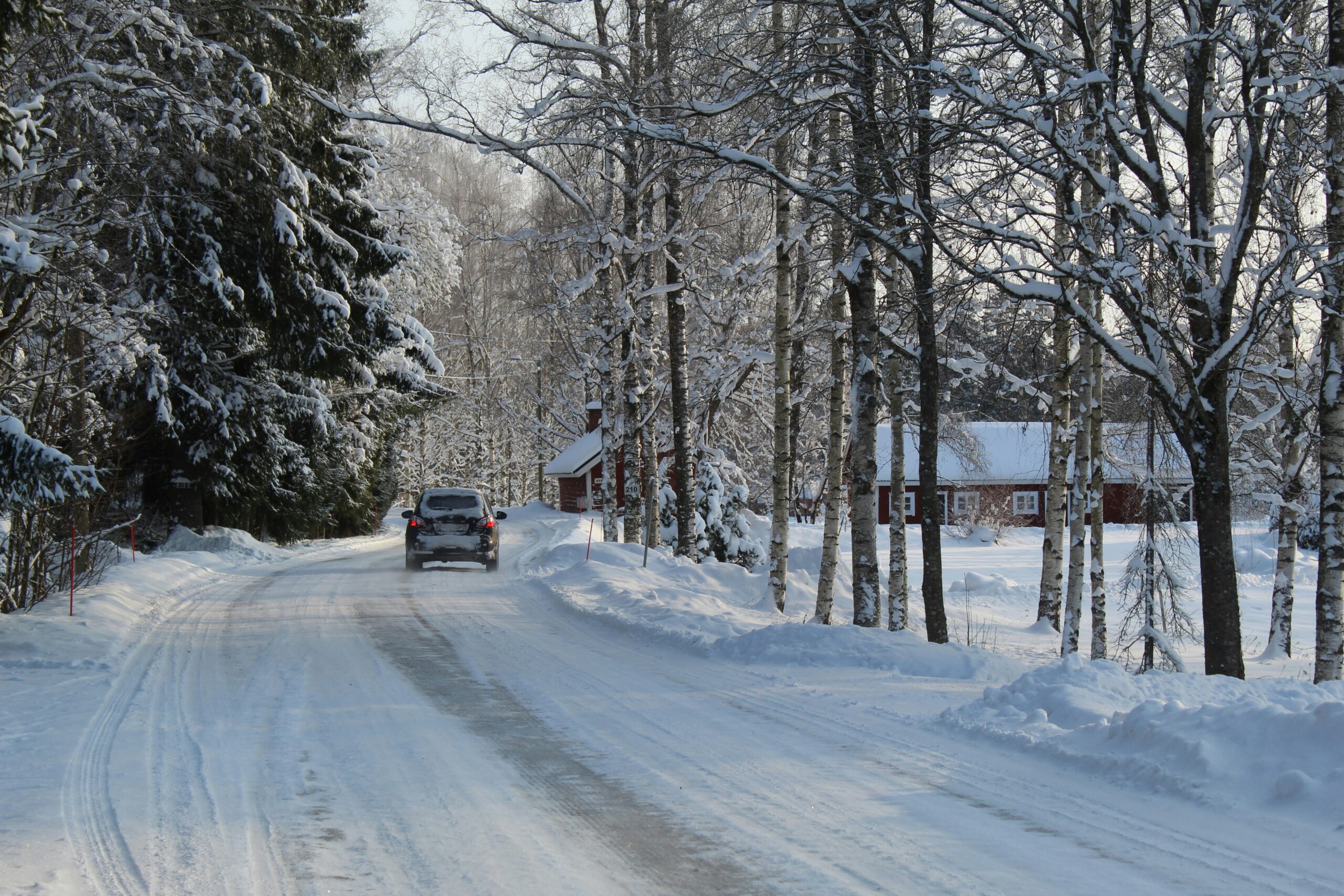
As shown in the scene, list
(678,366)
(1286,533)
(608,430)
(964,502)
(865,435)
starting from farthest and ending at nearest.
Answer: (964,502), (608,430), (678,366), (1286,533), (865,435)

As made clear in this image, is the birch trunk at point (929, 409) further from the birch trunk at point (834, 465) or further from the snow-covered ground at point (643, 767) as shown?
the birch trunk at point (834, 465)

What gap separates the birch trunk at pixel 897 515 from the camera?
697 inches

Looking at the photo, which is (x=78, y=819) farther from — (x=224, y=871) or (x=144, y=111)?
(x=144, y=111)

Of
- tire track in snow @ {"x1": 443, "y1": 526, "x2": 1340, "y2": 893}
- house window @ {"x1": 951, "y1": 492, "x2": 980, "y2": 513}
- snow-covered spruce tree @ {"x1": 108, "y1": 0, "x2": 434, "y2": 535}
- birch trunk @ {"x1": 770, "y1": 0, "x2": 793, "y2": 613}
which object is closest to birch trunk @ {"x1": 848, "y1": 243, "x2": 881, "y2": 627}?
birch trunk @ {"x1": 770, "y1": 0, "x2": 793, "y2": 613}

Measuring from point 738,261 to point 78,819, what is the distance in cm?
1298

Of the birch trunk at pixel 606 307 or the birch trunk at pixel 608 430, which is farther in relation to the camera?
the birch trunk at pixel 608 430

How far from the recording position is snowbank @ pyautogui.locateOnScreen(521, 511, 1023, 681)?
944 centimetres

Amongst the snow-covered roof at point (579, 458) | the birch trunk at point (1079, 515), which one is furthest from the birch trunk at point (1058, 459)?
the snow-covered roof at point (579, 458)

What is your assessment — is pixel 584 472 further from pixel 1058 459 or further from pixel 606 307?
A: pixel 1058 459

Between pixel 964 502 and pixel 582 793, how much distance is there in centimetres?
5192

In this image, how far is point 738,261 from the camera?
54.0ft

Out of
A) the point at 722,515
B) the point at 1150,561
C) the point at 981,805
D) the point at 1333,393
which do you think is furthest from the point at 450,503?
the point at 981,805

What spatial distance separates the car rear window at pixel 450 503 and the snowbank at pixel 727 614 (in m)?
1.86

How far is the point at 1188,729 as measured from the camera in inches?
230
